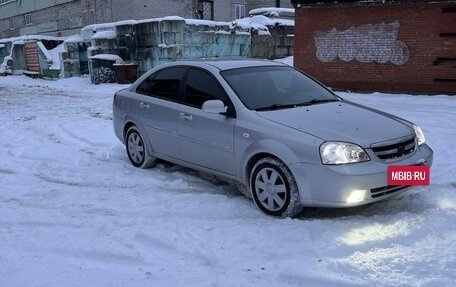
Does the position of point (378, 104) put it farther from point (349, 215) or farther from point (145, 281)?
point (145, 281)

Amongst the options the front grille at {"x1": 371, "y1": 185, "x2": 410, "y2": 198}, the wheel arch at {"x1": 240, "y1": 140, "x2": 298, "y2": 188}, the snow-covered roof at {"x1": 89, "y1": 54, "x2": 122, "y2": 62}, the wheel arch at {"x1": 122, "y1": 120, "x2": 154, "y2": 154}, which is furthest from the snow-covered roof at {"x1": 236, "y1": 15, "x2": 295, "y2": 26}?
the front grille at {"x1": 371, "y1": 185, "x2": 410, "y2": 198}

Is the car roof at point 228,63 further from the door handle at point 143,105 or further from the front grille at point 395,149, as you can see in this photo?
the front grille at point 395,149

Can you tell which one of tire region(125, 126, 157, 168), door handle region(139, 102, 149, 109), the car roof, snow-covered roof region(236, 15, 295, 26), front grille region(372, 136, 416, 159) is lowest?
tire region(125, 126, 157, 168)

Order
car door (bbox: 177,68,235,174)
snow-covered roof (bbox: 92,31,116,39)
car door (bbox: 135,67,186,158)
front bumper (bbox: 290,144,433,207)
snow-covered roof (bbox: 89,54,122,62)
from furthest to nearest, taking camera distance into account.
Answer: snow-covered roof (bbox: 92,31,116,39) < snow-covered roof (bbox: 89,54,122,62) < car door (bbox: 135,67,186,158) < car door (bbox: 177,68,235,174) < front bumper (bbox: 290,144,433,207)

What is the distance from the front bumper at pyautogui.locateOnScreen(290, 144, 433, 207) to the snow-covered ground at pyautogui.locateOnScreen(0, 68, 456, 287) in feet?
0.78

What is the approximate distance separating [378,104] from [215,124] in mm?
7551

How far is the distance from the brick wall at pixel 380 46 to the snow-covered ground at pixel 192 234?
21.7 ft

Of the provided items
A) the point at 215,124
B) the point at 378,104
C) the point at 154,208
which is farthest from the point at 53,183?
the point at 378,104

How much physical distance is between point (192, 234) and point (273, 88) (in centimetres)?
204

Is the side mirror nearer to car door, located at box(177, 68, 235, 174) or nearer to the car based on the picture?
the car

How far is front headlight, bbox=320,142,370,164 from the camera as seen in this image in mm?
4473

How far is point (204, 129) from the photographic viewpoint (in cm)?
560

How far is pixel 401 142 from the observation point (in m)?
4.75

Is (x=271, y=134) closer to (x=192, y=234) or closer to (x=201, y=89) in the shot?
(x=192, y=234)
